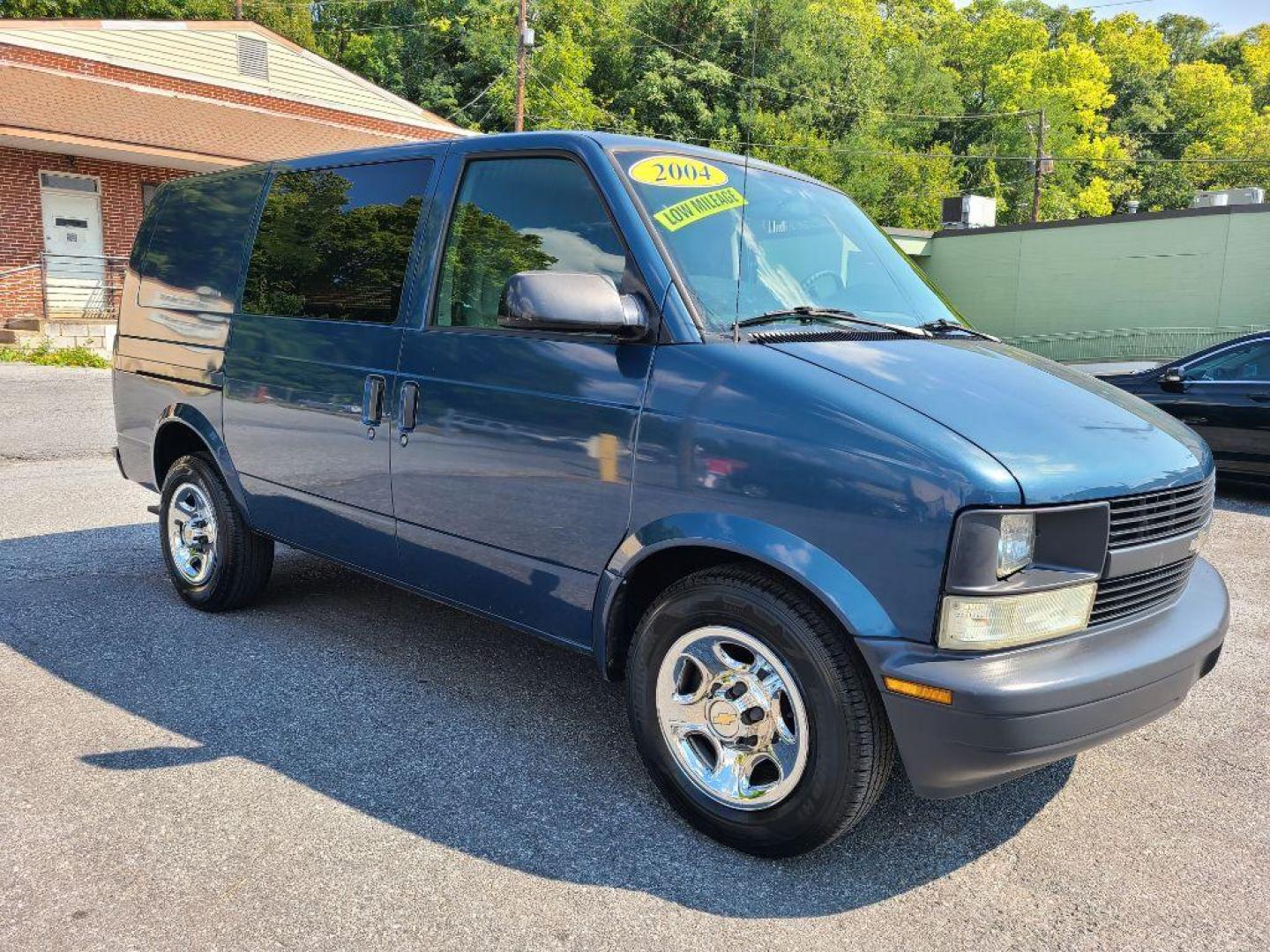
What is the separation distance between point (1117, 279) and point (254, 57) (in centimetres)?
2322

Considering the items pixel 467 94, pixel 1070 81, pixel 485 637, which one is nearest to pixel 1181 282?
pixel 485 637

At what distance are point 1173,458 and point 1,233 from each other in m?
21.0

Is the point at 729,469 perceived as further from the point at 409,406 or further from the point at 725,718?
the point at 409,406

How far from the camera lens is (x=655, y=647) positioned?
294 cm

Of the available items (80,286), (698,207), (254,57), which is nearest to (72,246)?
(80,286)

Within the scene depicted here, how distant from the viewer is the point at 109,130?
18.9m

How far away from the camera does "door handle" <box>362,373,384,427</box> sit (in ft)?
12.1

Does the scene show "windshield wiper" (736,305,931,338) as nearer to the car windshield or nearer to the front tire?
the car windshield

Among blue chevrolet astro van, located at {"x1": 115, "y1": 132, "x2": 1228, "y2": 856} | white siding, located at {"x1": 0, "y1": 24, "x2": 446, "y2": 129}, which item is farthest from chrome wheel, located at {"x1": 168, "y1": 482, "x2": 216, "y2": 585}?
white siding, located at {"x1": 0, "y1": 24, "x2": 446, "y2": 129}

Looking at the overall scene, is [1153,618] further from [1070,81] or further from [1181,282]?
[1070,81]

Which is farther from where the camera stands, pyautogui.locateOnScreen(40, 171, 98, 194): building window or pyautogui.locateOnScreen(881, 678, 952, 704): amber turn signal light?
pyautogui.locateOnScreen(40, 171, 98, 194): building window

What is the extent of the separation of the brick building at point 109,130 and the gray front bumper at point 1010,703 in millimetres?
16877

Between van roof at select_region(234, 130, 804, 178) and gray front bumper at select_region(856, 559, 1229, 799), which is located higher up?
van roof at select_region(234, 130, 804, 178)

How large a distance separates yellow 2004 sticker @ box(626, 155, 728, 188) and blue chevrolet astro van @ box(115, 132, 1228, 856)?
1 cm
